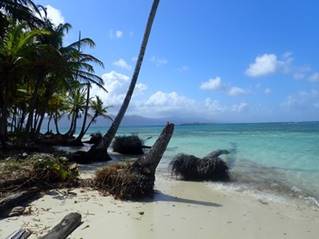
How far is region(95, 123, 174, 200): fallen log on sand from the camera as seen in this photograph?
8.22 meters

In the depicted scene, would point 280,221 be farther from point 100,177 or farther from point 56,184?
point 56,184

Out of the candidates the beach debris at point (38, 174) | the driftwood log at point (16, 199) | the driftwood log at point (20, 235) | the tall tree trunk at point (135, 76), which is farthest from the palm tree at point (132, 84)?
the driftwood log at point (20, 235)

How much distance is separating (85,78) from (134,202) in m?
20.8

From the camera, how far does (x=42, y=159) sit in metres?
8.93

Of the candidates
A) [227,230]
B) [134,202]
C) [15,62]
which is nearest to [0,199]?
[134,202]

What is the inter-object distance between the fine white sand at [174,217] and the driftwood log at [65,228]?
105 mm

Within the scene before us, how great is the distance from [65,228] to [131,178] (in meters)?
3.12

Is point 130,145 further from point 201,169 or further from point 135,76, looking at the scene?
point 201,169

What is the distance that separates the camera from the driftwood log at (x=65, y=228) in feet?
16.3

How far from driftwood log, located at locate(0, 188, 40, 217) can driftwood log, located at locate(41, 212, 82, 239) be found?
132cm

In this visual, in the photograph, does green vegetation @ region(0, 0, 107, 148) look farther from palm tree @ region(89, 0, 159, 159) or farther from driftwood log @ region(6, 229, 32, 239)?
driftwood log @ region(6, 229, 32, 239)

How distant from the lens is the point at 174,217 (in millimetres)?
6742

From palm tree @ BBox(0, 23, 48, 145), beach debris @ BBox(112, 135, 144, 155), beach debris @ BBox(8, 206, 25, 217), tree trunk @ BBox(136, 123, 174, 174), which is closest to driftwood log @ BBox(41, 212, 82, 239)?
beach debris @ BBox(8, 206, 25, 217)

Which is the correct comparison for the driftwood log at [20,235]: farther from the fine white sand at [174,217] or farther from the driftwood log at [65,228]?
the fine white sand at [174,217]
